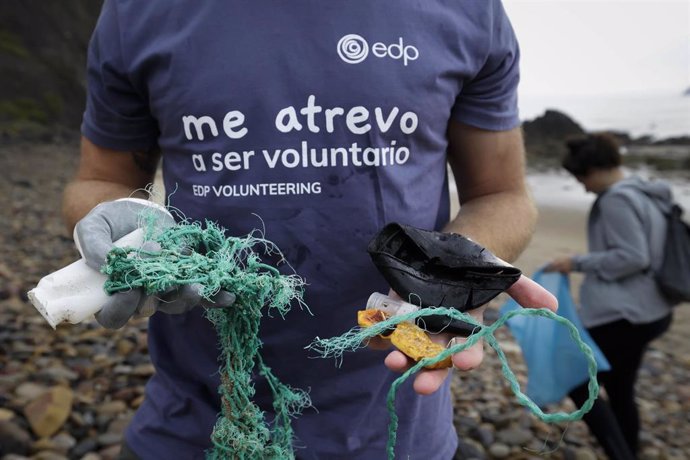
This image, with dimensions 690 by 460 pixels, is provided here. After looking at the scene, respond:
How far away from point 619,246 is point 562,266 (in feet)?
1.31

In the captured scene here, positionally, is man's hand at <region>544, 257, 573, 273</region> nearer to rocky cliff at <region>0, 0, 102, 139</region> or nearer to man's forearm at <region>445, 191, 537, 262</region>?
man's forearm at <region>445, 191, 537, 262</region>

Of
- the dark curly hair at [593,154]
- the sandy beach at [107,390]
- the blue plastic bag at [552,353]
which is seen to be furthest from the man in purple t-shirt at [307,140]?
the dark curly hair at [593,154]

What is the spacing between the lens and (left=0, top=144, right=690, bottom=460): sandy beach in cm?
346

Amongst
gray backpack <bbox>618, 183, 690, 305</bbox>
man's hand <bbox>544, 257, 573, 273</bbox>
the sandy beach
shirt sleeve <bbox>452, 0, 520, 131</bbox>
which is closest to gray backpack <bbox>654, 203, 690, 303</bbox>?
gray backpack <bbox>618, 183, 690, 305</bbox>

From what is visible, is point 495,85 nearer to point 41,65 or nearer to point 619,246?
point 619,246

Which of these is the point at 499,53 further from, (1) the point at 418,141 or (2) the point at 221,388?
(2) the point at 221,388

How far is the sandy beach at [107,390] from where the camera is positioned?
3.46 metres

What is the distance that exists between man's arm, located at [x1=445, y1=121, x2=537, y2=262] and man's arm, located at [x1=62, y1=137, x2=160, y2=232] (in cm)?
90

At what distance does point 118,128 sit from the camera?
5.60 feet

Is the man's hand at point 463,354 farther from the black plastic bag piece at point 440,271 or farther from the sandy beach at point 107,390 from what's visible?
the sandy beach at point 107,390

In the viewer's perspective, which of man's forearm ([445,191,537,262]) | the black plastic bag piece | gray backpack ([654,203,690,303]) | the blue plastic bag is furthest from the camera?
the blue plastic bag

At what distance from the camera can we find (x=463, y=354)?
3.80ft

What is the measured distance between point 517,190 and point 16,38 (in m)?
18.6

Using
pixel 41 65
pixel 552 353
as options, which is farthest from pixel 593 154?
pixel 41 65
